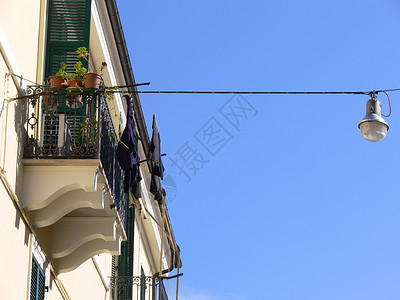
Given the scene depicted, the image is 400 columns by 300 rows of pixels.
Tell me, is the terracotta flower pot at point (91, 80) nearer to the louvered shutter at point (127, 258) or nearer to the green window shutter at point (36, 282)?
the green window shutter at point (36, 282)

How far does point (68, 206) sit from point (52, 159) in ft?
2.09

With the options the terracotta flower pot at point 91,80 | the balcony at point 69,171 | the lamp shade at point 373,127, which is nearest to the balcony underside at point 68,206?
the balcony at point 69,171

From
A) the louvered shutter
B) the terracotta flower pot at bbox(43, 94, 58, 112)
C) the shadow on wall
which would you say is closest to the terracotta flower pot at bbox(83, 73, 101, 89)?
the terracotta flower pot at bbox(43, 94, 58, 112)

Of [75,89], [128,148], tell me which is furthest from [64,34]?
[128,148]

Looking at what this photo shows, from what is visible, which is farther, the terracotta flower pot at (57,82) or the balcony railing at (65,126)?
the terracotta flower pot at (57,82)

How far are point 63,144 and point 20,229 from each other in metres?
1.05

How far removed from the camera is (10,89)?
10.5 meters

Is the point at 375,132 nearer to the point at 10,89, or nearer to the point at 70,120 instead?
the point at 70,120

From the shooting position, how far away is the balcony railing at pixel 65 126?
36.0 feet

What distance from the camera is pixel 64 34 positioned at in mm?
12750

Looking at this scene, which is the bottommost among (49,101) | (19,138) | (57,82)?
(19,138)

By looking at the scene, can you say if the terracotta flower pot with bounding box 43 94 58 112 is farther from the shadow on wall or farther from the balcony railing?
the shadow on wall

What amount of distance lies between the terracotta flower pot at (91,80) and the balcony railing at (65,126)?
0.08 metres

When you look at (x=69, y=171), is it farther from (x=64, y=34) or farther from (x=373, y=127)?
(x=373, y=127)
